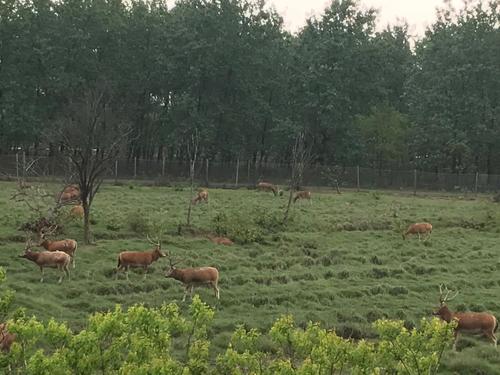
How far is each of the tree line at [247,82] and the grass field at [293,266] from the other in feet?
64.0

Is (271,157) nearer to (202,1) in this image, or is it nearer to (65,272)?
(202,1)

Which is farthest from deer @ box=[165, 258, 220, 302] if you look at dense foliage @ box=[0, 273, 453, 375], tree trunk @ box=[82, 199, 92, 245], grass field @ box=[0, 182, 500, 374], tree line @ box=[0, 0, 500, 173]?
tree line @ box=[0, 0, 500, 173]

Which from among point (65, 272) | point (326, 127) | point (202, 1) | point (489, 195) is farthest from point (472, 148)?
point (65, 272)

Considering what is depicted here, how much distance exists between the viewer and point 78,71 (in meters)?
46.6

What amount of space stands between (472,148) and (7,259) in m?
41.0

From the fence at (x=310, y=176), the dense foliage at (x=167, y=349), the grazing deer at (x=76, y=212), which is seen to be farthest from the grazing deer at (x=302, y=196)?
the dense foliage at (x=167, y=349)

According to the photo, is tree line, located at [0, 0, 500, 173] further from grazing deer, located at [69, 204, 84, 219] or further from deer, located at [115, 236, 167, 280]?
deer, located at [115, 236, 167, 280]

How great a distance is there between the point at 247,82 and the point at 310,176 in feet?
32.0

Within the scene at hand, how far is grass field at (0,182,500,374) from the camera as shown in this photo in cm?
1324

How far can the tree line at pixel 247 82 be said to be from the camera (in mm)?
45969

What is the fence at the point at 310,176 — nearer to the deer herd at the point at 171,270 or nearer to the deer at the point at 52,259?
the deer herd at the point at 171,270

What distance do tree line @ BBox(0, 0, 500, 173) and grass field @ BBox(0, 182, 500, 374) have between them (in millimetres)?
19514

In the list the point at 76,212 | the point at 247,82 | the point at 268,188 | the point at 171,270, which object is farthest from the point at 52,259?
the point at 247,82

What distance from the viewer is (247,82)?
48.9 meters
